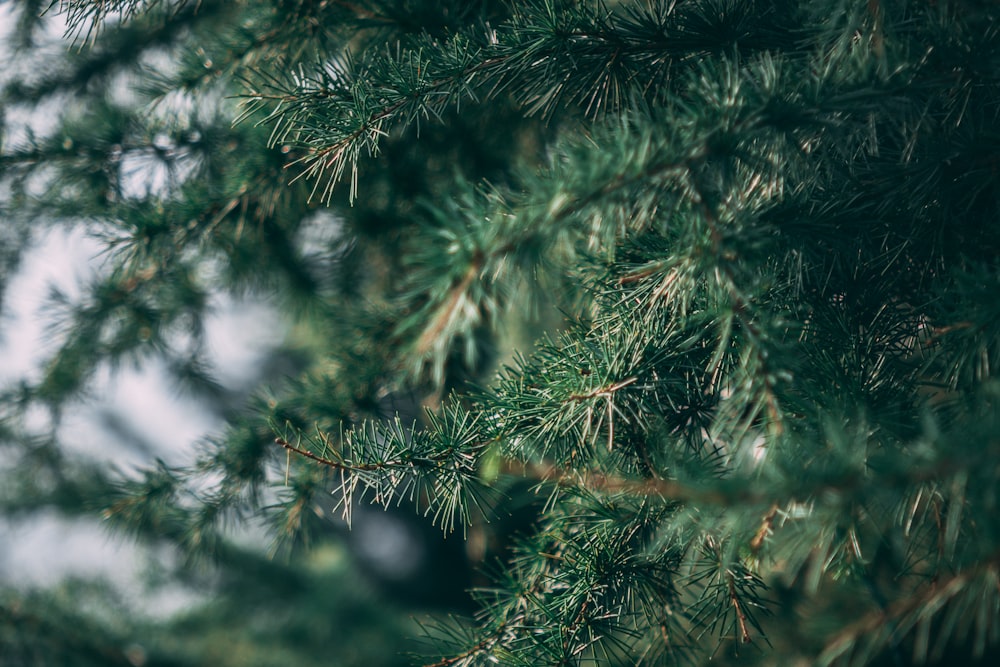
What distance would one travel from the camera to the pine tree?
34 centimetres

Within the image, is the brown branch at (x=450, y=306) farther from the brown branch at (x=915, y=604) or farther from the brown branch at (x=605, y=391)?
the brown branch at (x=915, y=604)

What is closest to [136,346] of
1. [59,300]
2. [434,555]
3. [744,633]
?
[59,300]

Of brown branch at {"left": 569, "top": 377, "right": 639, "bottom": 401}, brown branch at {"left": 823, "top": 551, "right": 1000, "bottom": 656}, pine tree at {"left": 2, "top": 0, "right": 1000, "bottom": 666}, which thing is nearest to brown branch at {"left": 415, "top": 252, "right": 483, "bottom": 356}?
pine tree at {"left": 2, "top": 0, "right": 1000, "bottom": 666}

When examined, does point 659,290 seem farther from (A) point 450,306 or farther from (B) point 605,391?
(A) point 450,306

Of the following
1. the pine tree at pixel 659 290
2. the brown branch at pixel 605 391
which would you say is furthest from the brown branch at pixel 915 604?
the brown branch at pixel 605 391

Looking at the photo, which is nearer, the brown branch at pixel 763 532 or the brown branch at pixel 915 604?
the brown branch at pixel 915 604

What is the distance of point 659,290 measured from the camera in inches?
17.6

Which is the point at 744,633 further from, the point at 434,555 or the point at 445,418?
the point at 434,555

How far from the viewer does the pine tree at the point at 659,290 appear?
34 centimetres

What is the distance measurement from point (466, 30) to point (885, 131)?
0.37m

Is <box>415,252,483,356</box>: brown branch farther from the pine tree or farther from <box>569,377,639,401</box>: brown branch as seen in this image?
<box>569,377,639,401</box>: brown branch

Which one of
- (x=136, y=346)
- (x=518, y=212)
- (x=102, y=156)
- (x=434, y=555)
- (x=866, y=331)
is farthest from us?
(x=434, y=555)

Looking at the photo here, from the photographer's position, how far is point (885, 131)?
0.49 metres

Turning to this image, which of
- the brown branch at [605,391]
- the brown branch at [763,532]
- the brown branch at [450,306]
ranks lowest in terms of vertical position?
the brown branch at [763,532]
